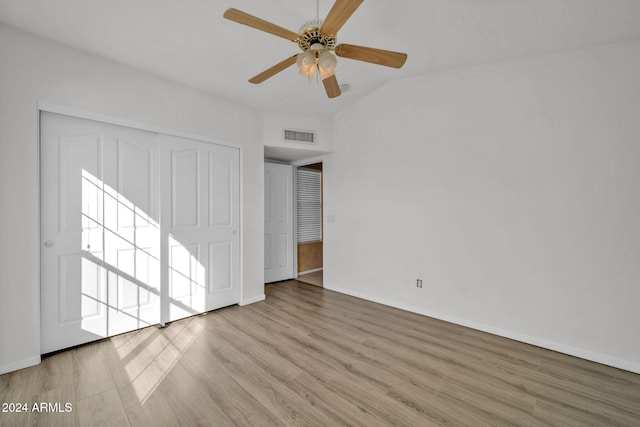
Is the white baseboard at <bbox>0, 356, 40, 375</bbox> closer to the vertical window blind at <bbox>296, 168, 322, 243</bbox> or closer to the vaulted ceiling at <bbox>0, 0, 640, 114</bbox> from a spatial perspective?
the vaulted ceiling at <bbox>0, 0, 640, 114</bbox>

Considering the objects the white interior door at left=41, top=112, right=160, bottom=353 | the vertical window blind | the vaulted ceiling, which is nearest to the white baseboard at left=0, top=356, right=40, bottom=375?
the white interior door at left=41, top=112, right=160, bottom=353

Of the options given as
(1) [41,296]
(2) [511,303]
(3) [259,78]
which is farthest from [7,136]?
(2) [511,303]

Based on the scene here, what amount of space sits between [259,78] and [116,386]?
8.57ft

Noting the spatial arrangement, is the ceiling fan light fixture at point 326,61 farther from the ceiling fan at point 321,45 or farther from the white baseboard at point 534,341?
the white baseboard at point 534,341

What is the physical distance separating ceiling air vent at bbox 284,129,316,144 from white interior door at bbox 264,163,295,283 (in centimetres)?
84

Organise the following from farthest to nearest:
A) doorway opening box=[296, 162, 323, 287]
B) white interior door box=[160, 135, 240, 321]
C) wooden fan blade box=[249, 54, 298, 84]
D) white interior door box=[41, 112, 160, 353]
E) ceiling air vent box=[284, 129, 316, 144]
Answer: doorway opening box=[296, 162, 323, 287]
ceiling air vent box=[284, 129, 316, 144]
white interior door box=[160, 135, 240, 321]
white interior door box=[41, 112, 160, 353]
wooden fan blade box=[249, 54, 298, 84]

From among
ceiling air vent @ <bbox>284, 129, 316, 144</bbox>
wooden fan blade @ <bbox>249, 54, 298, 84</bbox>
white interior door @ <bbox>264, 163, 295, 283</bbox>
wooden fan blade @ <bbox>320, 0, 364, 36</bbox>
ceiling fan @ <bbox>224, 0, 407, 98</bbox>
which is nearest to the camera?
wooden fan blade @ <bbox>320, 0, 364, 36</bbox>

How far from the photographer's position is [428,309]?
11.2 ft

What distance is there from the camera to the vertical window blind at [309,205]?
539cm

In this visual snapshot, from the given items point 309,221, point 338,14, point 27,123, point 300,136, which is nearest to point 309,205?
point 309,221

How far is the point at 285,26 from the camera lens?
246 cm

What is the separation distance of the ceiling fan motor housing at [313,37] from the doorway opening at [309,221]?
139 inches

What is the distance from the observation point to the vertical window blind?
17.7 ft

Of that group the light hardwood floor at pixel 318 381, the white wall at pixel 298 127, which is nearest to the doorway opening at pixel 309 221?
the white wall at pixel 298 127
